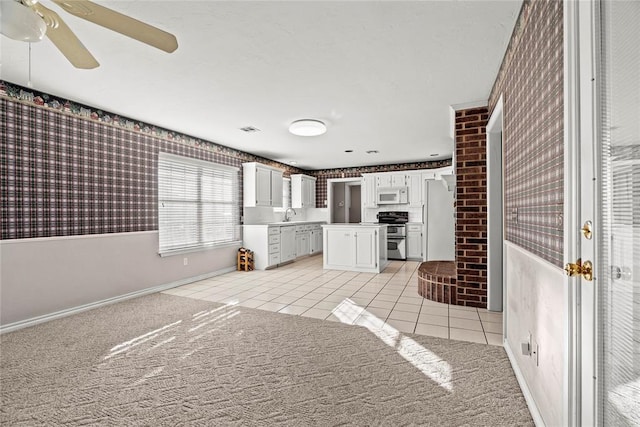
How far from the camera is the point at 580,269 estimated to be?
3.55ft

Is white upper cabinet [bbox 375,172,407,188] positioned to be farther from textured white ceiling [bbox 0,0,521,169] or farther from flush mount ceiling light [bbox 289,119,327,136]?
flush mount ceiling light [bbox 289,119,327,136]

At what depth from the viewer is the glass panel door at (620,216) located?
83 cm

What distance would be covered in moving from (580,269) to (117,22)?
7.45 ft

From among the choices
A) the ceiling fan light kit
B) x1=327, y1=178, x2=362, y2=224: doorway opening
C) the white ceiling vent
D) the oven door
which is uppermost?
the white ceiling vent

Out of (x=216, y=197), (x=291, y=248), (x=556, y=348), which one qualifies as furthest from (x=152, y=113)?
(x=556, y=348)

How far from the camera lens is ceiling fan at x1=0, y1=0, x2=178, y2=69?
1.25m

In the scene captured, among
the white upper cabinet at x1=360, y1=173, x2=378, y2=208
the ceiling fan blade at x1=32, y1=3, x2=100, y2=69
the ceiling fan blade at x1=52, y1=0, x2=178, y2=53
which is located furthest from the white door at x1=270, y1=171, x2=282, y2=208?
the ceiling fan blade at x1=52, y1=0, x2=178, y2=53

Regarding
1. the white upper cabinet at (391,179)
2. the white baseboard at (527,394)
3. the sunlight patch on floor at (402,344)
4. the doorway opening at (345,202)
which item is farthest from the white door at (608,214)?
the doorway opening at (345,202)

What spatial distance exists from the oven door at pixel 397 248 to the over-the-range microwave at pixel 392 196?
97 cm

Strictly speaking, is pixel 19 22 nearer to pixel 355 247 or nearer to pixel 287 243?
pixel 355 247

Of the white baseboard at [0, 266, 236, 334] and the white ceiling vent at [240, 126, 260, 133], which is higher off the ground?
the white ceiling vent at [240, 126, 260, 133]

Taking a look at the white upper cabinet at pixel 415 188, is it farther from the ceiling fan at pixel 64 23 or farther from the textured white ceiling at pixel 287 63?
the ceiling fan at pixel 64 23

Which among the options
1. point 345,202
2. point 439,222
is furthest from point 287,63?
point 345,202

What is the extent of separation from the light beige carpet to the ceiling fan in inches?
76.5
